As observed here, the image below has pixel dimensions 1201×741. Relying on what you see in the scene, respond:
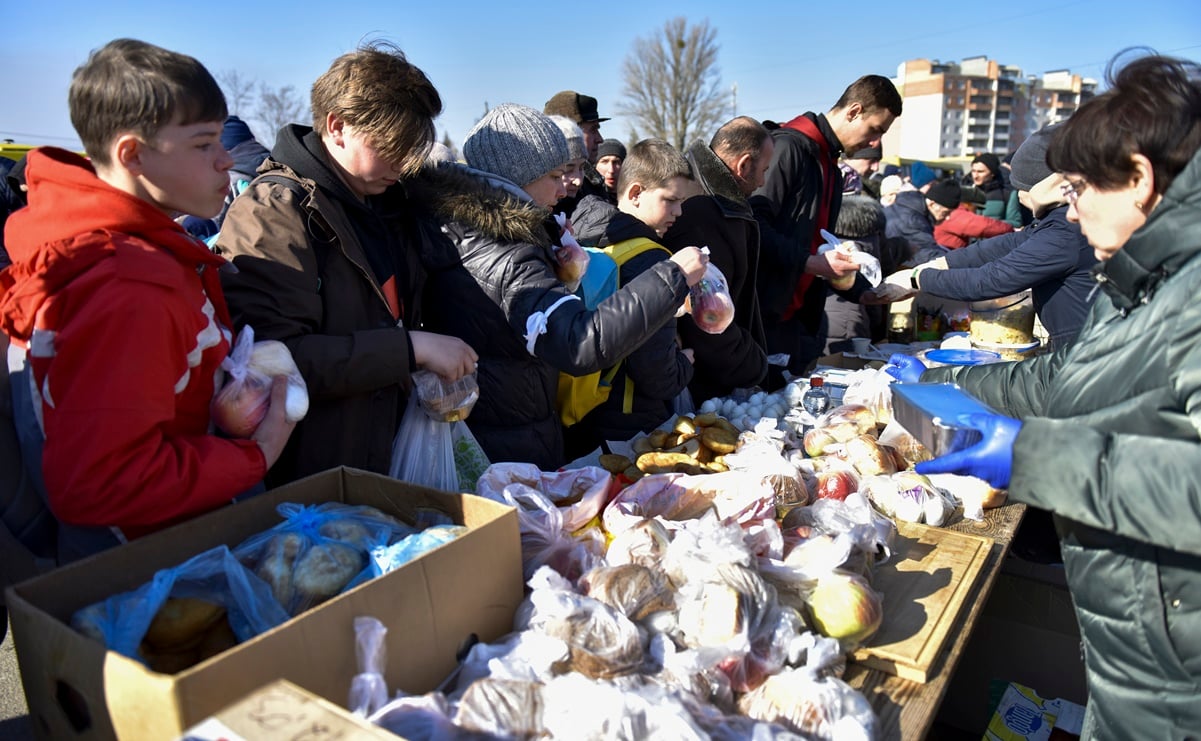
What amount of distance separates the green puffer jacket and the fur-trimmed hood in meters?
1.36

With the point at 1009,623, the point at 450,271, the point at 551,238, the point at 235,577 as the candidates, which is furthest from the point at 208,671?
the point at 1009,623

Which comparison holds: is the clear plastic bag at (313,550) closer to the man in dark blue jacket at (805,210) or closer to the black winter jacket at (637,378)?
the black winter jacket at (637,378)

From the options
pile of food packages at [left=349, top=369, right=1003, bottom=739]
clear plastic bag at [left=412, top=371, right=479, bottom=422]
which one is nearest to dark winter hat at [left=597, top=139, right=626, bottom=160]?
pile of food packages at [left=349, top=369, right=1003, bottom=739]

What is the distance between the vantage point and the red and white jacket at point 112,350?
4.03ft

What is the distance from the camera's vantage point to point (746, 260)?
363 cm

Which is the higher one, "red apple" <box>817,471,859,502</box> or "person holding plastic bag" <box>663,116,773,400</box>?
"person holding plastic bag" <box>663,116,773,400</box>

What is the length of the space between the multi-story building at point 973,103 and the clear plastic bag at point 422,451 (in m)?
78.8

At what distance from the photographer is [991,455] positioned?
1.42 meters

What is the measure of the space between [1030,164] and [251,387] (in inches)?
152

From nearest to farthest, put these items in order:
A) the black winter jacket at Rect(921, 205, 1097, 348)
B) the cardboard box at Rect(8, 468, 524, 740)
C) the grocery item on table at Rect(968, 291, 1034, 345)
Answer: the cardboard box at Rect(8, 468, 524, 740), the black winter jacket at Rect(921, 205, 1097, 348), the grocery item on table at Rect(968, 291, 1034, 345)

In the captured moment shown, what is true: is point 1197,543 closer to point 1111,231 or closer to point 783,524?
point 1111,231

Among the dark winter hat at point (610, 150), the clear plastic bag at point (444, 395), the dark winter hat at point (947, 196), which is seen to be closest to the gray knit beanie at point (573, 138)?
the clear plastic bag at point (444, 395)

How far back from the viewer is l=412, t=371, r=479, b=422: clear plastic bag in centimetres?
193

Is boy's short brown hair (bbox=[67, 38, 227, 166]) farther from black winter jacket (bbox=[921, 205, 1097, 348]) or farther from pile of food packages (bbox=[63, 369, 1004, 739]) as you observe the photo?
black winter jacket (bbox=[921, 205, 1097, 348])
